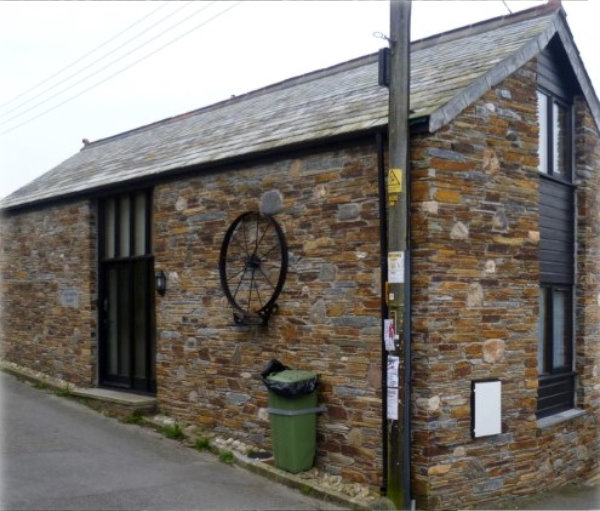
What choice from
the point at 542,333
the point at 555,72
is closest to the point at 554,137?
the point at 555,72

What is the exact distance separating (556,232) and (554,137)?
1308mm

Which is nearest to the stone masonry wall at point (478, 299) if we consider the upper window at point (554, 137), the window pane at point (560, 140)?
the upper window at point (554, 137)

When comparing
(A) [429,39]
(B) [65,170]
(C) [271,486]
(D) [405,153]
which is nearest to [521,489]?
(C) [271,486]

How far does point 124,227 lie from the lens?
12211 mm

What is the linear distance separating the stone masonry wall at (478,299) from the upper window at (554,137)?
95 centimetres

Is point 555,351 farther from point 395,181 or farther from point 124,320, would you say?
point 124,320

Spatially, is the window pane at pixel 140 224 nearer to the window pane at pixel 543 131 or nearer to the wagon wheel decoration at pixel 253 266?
the wagon wheel decoration at pixel 253 266

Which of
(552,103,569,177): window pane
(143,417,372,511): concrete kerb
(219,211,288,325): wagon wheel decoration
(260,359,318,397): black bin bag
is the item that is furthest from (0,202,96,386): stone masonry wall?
(552,103,569,177): window pane

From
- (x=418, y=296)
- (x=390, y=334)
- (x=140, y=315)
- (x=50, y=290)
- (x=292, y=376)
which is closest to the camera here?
(x=390, y=334)

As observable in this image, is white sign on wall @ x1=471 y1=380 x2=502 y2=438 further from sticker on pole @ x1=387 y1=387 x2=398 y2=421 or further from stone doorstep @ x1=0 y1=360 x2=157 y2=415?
stone doorstep @ x1=0 y1=360 x2=157 y2=415

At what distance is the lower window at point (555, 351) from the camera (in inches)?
375

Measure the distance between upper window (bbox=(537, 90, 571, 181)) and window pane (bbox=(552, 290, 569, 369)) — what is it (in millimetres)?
1624

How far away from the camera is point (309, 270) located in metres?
Answer: 8.66

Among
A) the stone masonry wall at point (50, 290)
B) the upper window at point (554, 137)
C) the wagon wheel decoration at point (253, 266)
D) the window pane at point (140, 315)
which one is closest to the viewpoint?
the wagon wheel decoration at point (253, 266)
